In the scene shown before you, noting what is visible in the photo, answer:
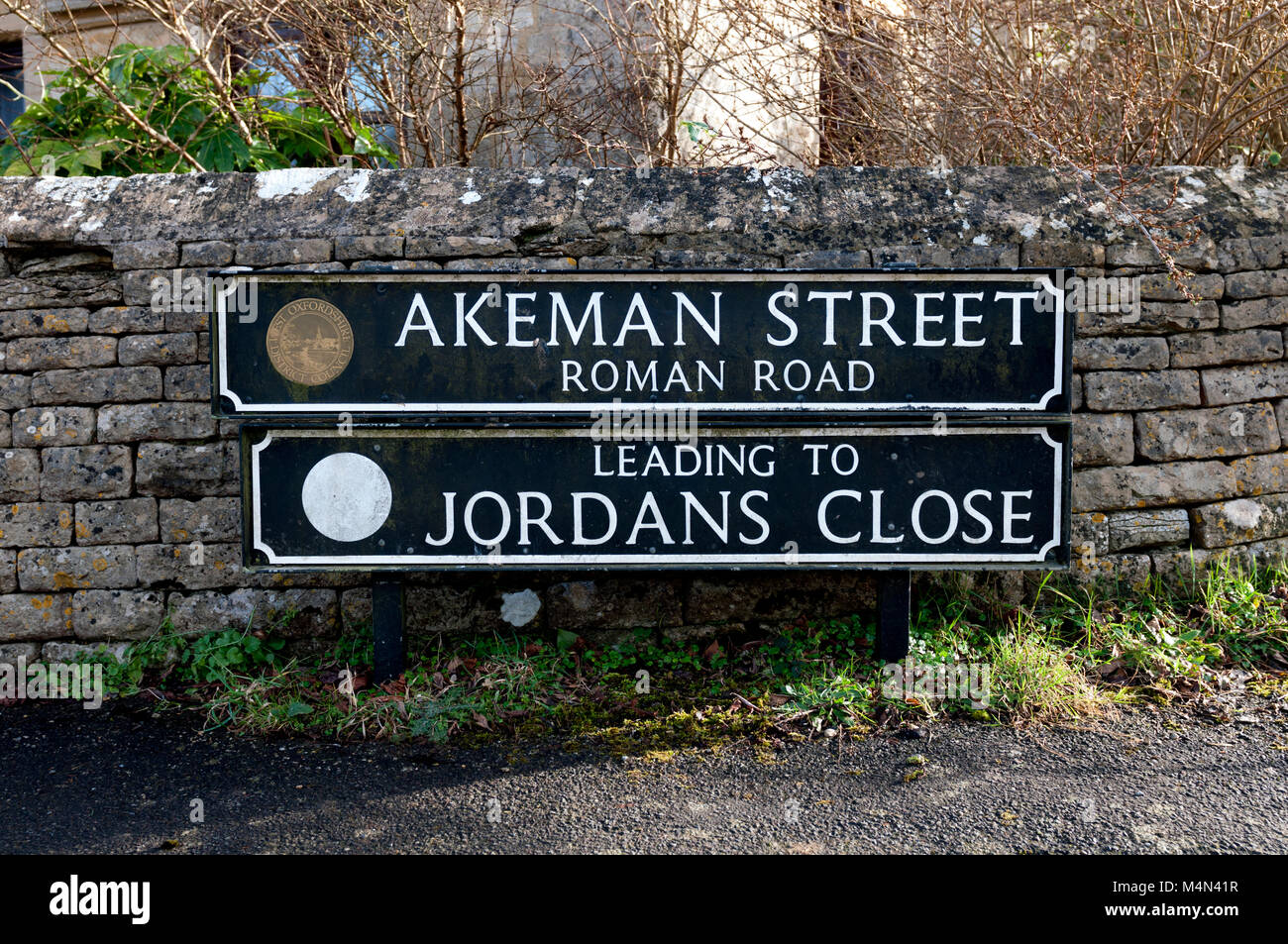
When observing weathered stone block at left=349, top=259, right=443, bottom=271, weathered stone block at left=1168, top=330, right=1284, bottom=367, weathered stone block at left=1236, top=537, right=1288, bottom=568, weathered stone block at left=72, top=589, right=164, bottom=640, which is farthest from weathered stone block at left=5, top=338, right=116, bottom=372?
weathered stone block at left=1236, top=537, right=1288, bottom=568

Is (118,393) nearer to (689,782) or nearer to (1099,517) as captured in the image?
(689,782)

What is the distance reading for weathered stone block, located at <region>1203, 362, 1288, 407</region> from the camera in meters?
3.49

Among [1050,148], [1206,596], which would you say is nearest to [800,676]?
[1206,596]

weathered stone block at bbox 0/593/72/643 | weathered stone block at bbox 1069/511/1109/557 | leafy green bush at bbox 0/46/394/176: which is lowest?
weathered stone block at bbox 0/593/72/643

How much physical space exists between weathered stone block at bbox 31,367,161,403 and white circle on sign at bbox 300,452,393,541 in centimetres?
96

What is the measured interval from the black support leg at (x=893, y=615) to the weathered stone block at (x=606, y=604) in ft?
2.74

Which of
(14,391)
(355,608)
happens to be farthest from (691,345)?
(14,391)

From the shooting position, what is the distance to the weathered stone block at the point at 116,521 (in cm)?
332

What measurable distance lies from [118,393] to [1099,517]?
13.1ft

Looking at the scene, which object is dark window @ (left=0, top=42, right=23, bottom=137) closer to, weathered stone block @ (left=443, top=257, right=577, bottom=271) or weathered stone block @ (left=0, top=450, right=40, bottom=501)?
weathered stone block @ (left=0, top=450, right=40, bottom=501)

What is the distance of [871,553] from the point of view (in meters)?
3.03

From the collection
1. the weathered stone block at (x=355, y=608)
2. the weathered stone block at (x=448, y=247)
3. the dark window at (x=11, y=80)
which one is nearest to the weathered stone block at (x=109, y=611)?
the weathered stone block at (x=355, y=608)

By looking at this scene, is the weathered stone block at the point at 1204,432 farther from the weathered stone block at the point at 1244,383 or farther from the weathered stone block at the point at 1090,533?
the weathered stone block at the point at 1090,533

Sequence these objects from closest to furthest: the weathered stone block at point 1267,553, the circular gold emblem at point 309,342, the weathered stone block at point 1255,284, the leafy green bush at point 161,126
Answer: the circular gold emblem at point 309,342 → the weathered stone block at point 1255,284 → the weathered stone block at point 1267,553 → the leafy green bush at point 161,126
